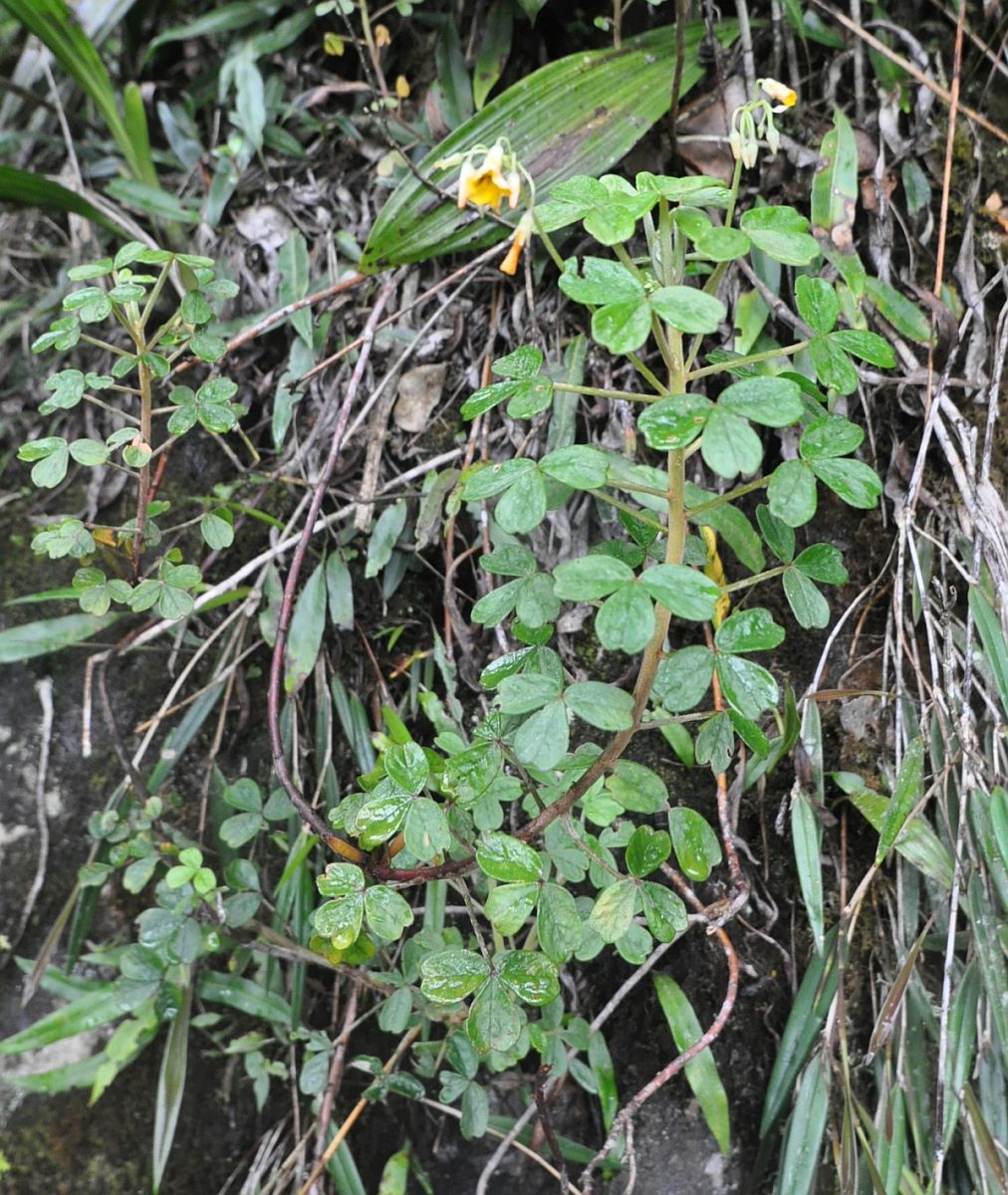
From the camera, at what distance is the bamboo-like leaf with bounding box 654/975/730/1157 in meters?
1.07

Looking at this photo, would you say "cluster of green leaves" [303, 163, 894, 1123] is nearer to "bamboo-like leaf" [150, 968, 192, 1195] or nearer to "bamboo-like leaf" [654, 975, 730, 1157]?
"bamboo-like leaf" [654, 975, 730, 1157]

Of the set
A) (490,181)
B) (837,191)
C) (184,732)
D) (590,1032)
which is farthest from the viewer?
(184,732)

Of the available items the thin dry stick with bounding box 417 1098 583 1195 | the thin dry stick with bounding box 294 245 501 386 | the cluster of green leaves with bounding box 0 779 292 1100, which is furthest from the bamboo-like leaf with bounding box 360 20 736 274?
the thin dry stick with bounding box 417 1098 583 1195

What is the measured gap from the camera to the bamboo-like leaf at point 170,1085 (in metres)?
1.22

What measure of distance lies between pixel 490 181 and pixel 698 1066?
986 mm

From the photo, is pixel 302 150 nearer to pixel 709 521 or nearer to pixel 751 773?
pixel 709 521

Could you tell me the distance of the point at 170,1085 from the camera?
4.04 feet

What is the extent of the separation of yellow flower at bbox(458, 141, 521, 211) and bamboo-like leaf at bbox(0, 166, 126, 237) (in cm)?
99

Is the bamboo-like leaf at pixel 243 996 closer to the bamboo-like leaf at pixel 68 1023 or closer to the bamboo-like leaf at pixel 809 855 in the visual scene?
the bamboo-like leaf at pixel 68 1023

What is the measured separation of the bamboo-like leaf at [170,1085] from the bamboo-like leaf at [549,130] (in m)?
1.08

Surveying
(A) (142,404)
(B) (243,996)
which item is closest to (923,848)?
(B) (243,996)

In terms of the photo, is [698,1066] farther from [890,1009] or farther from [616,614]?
[616,614]

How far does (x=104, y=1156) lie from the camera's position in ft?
4.29

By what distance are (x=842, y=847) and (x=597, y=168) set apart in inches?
36.9
